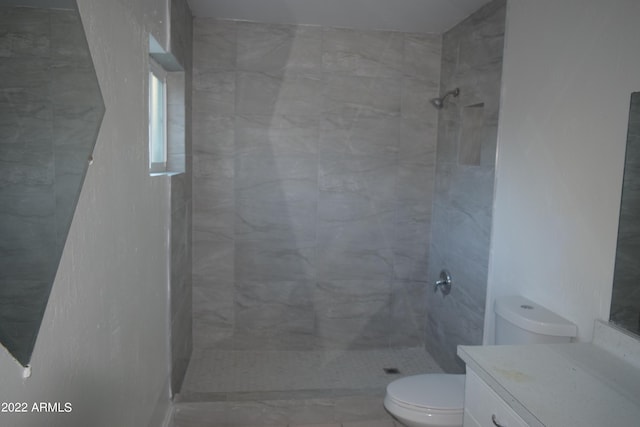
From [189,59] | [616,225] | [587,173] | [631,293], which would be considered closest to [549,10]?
[587,173]

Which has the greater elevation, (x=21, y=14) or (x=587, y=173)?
(x=21, y=14)

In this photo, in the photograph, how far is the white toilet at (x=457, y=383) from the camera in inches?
79.7

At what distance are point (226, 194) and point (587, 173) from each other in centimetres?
224

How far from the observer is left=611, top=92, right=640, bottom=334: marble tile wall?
171 cm

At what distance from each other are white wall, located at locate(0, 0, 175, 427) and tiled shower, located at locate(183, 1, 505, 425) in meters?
1.10

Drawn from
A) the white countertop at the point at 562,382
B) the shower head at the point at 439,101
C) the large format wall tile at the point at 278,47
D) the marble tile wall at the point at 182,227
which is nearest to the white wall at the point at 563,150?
the white countertop at the point at 562,382

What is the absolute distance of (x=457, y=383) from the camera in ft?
7.82

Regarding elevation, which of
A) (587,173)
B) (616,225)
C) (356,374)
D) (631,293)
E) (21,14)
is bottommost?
(356,374)

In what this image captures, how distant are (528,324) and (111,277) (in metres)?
1.62

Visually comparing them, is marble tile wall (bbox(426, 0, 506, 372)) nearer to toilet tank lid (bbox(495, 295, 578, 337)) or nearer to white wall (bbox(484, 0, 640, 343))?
white wall (bbox(484, 0, 640, 343))

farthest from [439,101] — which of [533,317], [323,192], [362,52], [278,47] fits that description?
[533,317]

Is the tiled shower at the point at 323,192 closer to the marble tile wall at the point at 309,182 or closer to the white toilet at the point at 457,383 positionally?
the marble tile wall at the point at 309,182

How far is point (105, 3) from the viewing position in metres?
1.42

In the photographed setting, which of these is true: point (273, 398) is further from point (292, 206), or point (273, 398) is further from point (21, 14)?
point (21, 14)
